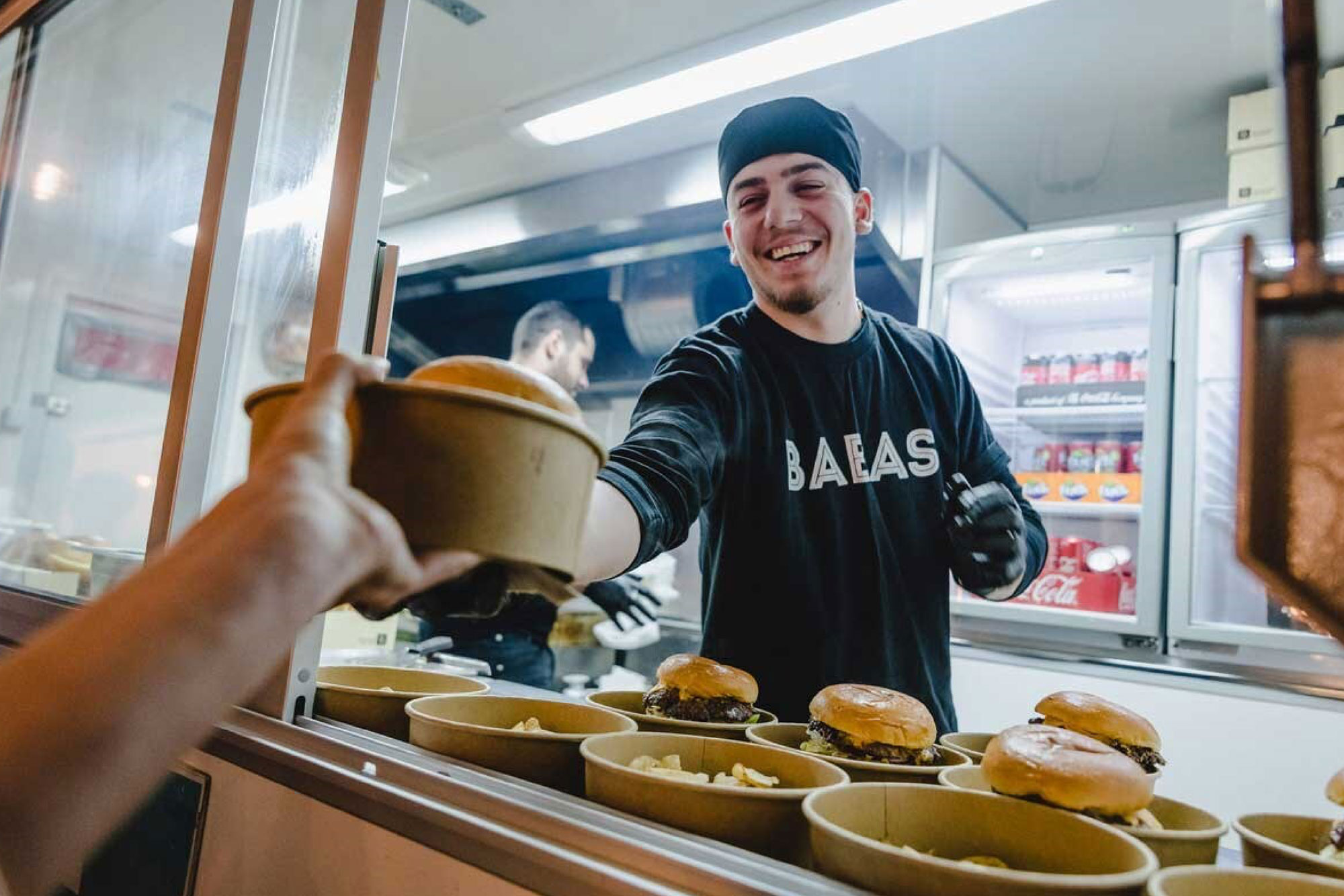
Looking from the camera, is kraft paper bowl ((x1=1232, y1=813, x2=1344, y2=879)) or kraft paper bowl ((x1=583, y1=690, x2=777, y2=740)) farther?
kraft paper bowl ((x1=583, y1=690, x2=777, y2=740))

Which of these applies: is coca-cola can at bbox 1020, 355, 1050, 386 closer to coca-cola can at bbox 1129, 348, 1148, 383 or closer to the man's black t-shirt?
coca-cola can at bbox 1129, 348, 1148, 383

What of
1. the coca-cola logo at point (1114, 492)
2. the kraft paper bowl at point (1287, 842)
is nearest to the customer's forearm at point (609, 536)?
the kraft paper bowl at point (1287, 842)

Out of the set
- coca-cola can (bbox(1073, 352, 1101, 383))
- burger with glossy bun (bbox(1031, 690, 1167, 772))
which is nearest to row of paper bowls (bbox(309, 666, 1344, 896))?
burger with glossy bun (bbox(1031, 690, 1167, 772))

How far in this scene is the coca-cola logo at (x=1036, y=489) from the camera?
10.7ft

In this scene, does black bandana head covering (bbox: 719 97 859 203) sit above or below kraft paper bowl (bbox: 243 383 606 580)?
above

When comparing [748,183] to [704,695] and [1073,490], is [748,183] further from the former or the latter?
[1073,490]

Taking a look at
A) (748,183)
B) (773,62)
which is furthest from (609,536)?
(773,62)

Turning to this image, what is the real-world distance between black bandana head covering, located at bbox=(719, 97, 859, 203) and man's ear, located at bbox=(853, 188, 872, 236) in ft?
0.28

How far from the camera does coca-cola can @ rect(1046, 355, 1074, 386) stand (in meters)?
3.25

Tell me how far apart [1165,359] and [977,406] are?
158 cm

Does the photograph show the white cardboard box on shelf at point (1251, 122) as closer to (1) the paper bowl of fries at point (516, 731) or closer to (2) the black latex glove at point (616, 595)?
(2) the black latex glove at point (616, 595)

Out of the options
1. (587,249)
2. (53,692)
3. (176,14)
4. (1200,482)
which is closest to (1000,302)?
(1200,482)

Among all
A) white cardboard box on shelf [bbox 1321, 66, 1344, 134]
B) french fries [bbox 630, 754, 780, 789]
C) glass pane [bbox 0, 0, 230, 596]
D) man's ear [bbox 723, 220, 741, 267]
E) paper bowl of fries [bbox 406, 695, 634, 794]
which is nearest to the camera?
french fries [bbox 630, 754, 780, 789]

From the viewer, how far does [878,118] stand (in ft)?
11.1
